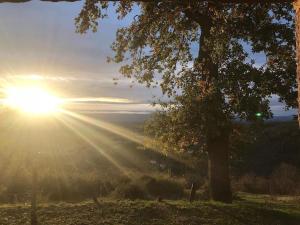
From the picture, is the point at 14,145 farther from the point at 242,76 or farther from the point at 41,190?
the point at 242,76

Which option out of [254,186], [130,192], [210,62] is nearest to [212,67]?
[210,62]

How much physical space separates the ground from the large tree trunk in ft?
7.91

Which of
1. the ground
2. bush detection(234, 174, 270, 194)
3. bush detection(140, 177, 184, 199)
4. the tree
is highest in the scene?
the tree


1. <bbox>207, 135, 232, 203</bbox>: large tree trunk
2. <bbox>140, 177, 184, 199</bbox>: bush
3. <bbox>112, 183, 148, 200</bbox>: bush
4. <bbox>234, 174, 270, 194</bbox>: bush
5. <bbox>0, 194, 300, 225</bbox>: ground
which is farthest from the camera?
<bbox>234, 174, 270, 194</bbox>: bush

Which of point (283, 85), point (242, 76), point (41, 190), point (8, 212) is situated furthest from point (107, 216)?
point (41, 190)

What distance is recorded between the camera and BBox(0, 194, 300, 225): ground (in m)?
14.8

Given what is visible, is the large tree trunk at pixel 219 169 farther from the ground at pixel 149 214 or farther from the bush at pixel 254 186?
the bush at pixel 254 186

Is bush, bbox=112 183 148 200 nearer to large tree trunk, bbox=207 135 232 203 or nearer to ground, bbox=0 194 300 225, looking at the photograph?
large tree trunk, bbox=207 135 232 203

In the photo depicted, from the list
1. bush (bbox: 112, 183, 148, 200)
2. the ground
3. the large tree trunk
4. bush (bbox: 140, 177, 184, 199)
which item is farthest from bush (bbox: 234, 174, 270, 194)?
the ground

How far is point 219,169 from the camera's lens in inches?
800

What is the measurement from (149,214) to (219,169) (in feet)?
18.4

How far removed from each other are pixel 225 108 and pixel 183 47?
14.8ft

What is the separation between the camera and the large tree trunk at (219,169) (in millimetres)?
20134

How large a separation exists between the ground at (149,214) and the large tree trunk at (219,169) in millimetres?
2411
